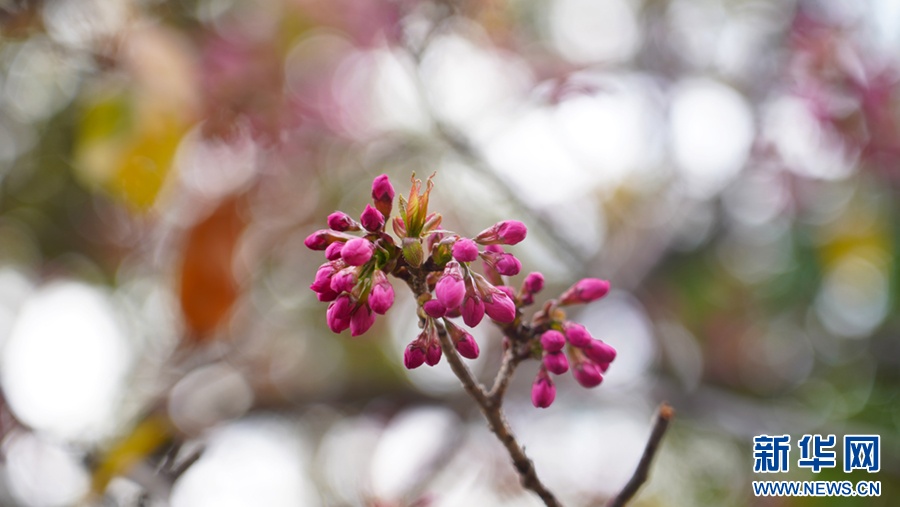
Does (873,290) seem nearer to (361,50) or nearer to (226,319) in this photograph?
(361,50)

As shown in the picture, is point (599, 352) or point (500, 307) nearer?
point (500, 307)

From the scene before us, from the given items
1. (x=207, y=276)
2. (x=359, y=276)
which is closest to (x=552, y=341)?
(x=359, y=276)

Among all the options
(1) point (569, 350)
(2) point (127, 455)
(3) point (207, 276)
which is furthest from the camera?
(3) point (207, 276)

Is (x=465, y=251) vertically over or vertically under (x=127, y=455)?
over

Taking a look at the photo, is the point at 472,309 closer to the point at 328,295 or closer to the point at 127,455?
the point at 328,295

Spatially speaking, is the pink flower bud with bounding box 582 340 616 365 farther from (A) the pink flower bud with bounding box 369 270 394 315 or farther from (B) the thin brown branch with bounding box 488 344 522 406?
(A) the pink flower bud with bounding box 369 270 394 315

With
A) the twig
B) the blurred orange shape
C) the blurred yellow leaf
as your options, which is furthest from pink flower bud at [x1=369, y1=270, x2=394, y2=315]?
the blurred orange shape

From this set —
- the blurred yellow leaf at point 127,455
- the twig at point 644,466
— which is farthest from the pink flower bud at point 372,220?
the blurred yellow leaf at point 127,455

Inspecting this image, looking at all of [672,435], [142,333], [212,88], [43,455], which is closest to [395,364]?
[142,333]
